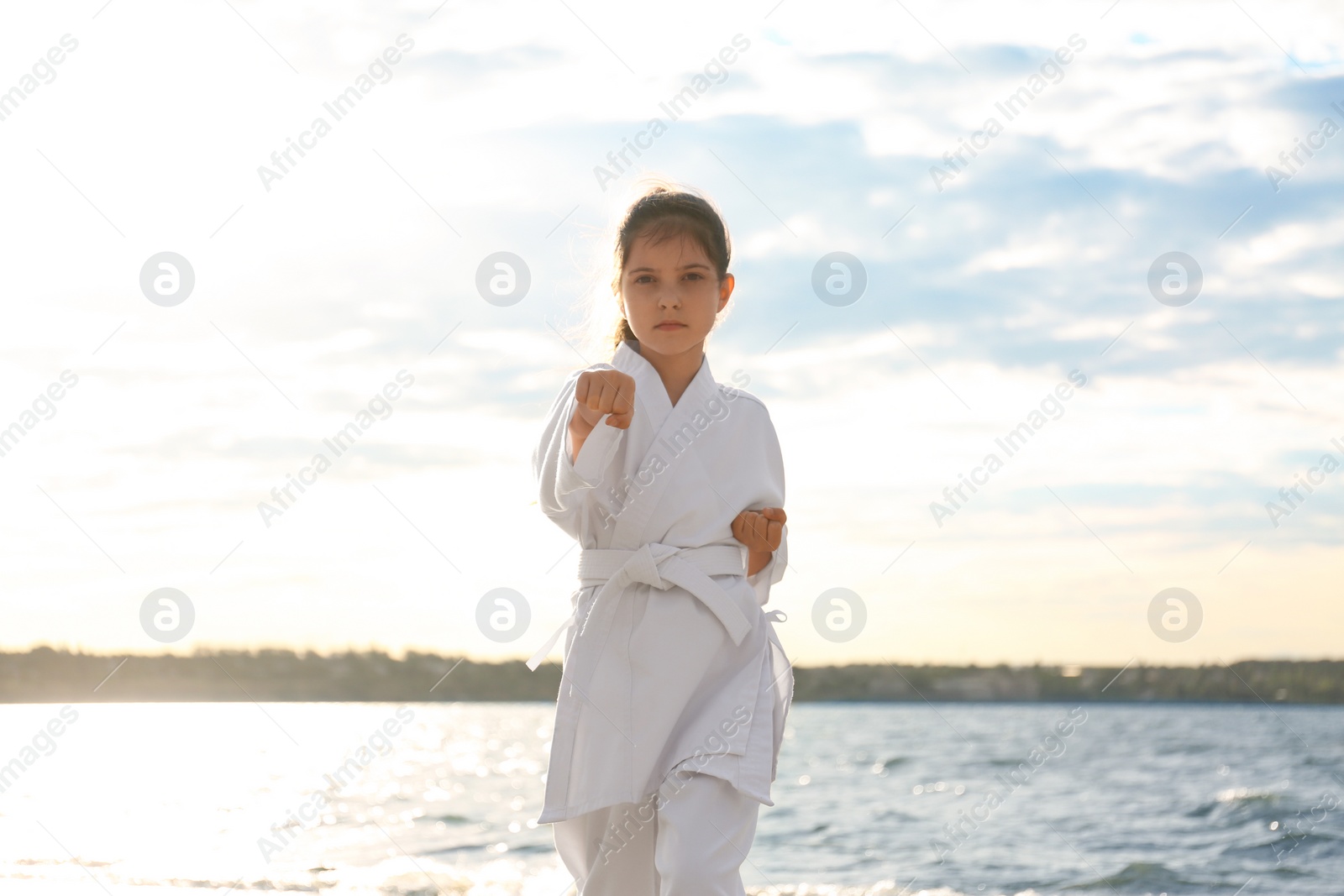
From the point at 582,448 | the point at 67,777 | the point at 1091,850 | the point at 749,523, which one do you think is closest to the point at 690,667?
the point at 749,523

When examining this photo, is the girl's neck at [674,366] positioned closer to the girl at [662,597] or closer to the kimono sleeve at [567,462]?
the girl at [662,597]

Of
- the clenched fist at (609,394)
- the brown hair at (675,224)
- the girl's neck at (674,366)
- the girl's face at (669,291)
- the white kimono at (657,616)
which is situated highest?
the brown hair at (675,224)

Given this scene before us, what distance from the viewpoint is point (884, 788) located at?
2014 centimetres

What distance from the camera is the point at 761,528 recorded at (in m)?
2.96

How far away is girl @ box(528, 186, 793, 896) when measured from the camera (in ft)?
9.18

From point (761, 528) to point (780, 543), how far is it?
89mm

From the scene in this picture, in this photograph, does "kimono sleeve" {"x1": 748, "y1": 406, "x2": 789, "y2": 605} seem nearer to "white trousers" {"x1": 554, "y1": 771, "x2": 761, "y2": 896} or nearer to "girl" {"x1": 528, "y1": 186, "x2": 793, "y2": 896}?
"girl" {"x1": 528, "y1": 186, "x2": 793, "y2": 896}

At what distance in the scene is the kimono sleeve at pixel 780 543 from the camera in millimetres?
3084

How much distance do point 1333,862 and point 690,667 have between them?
11.0 metres

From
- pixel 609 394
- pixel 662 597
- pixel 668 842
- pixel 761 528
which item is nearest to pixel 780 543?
pixel 761 528

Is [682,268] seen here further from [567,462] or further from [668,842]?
[668,842]

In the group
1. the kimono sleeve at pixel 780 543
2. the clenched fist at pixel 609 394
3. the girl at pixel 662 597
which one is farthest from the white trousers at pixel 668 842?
the clenched fist at pixel 609 394

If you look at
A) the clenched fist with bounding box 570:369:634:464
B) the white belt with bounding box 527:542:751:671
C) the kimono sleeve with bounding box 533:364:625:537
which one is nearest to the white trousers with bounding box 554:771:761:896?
the white belt with bounding box 527:542:751:671

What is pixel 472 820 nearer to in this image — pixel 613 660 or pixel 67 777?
pixel 67 777
